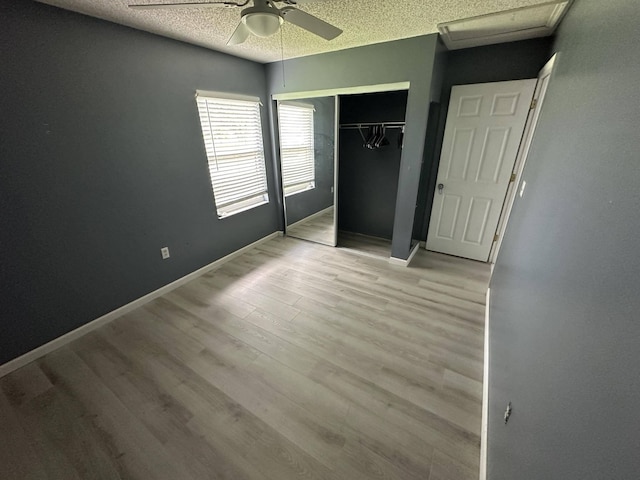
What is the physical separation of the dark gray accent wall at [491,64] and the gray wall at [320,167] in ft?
4.46

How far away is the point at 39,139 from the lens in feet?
5.81

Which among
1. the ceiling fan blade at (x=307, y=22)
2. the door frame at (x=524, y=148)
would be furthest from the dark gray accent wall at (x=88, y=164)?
the door frame at (x=524, y=148)

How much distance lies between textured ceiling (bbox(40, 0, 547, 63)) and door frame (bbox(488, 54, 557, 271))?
872mm

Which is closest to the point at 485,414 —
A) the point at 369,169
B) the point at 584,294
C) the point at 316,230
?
the point at 584,294

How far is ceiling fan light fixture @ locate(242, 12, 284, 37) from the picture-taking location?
1.31 meters

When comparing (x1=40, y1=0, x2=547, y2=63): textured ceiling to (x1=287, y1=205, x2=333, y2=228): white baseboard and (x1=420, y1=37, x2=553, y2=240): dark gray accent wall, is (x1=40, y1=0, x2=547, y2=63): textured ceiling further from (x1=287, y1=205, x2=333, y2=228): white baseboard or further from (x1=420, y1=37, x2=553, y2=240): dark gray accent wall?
(x1=287, y1=205, x2=333, y2=228): white baseboard

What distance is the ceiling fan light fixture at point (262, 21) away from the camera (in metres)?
1.31

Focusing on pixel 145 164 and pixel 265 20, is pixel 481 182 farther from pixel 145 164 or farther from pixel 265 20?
pixel 145 164

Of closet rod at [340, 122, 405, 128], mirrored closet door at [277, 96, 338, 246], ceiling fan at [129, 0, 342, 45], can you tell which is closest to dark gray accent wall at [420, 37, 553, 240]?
closet rod at [340, 122, 405, 128]

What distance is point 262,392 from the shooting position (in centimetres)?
167

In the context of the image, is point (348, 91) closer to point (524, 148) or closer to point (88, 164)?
point (524, 148)

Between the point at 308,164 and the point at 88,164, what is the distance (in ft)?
9.55

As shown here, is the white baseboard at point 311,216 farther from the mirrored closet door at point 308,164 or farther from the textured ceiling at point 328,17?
the textured ceiling at point 328,17

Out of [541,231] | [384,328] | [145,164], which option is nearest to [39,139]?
[145,164]
